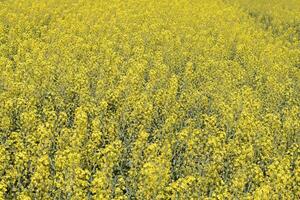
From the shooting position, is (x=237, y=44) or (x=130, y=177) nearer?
(x=130, y=177)

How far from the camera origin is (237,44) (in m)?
19.9

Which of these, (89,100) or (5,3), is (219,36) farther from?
(5,3)

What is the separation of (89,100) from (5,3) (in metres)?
12.8

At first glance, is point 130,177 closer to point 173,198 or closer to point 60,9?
point 173,198

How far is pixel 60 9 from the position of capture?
75.9ft

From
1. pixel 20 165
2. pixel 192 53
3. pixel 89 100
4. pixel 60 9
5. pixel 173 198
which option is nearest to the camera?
pixel 173 198

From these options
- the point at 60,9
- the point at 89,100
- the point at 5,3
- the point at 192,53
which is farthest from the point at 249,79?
the point at 5,3

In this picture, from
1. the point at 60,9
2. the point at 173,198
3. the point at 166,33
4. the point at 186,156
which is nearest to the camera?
the point at 173,198

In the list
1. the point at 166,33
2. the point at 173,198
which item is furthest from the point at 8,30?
the point at 173,198

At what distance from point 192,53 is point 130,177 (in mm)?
8988

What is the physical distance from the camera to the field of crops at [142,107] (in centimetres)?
918

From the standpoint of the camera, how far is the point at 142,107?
1175 centimetres

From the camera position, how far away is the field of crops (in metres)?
9.18

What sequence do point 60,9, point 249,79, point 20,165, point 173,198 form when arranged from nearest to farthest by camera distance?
point 173,198 < point 20,165 < point 249,79 < point 60,9
